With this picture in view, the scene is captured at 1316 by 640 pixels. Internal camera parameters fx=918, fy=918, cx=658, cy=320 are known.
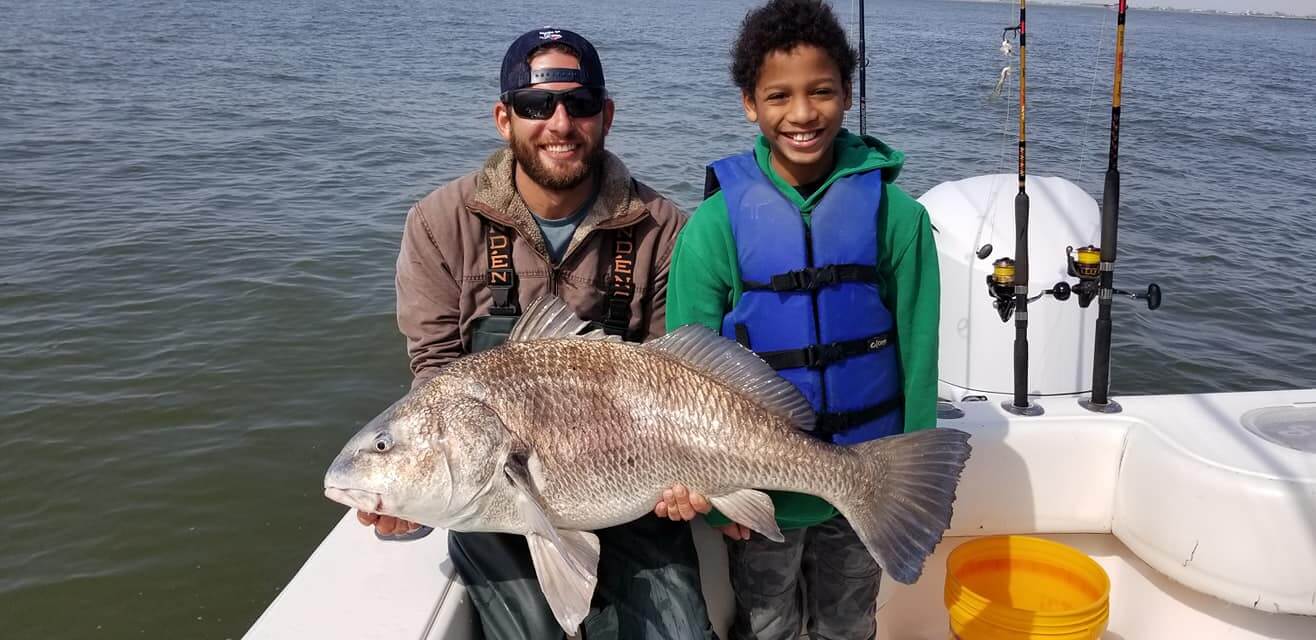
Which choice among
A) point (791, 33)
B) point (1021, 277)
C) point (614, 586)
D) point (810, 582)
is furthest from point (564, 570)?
point (1021, 277)

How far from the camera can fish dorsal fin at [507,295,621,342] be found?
239 centimetres

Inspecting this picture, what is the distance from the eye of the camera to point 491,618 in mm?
2459

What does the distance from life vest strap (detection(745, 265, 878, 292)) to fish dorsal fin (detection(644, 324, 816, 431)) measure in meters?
0.28

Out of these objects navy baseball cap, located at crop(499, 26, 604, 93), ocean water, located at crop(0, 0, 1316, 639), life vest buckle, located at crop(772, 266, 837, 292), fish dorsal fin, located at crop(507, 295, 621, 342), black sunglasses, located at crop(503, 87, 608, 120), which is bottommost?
ocean water, located at crop(0, 0, 1316, 639)

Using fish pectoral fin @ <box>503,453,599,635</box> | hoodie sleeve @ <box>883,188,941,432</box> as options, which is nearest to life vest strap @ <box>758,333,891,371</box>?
hoodie sleeve @ <box>883,188,941,432</box>

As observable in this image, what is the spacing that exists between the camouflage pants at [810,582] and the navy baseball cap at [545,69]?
4.98 feet

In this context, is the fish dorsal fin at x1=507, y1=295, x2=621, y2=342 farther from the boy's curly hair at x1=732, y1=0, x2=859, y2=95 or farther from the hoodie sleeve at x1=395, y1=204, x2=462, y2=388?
the boy's curly hair at x1=732, y1=0, x2=859, y2=95

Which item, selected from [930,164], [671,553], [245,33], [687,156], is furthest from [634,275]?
[245,33]

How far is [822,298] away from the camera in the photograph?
253cm

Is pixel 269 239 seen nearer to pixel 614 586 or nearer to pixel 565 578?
pixel 614 586

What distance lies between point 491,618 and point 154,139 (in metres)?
12.4

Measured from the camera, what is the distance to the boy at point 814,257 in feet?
8.27

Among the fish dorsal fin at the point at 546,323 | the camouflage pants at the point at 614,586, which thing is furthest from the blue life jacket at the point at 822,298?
the camouflage pants at the point at 614,586

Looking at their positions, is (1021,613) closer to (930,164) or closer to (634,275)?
(634,275)
